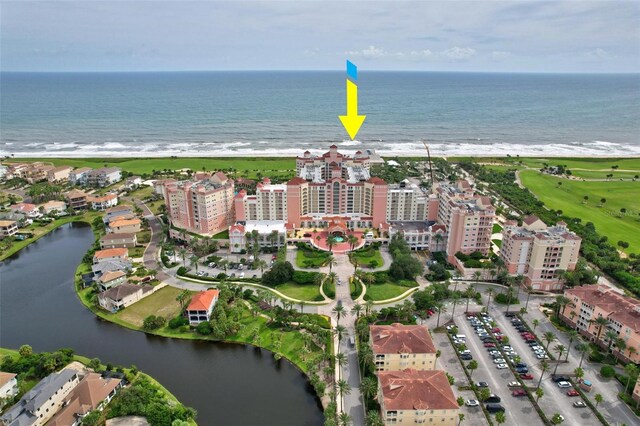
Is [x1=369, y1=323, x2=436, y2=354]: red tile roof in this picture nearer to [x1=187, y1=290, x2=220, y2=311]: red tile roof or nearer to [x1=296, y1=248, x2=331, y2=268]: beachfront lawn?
[x1=187, y1=290, x2=220, y2=311]: red tile roof

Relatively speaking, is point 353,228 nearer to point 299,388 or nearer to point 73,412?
point 299,388

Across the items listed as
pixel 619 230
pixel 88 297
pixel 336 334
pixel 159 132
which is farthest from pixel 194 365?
pixel 159 132

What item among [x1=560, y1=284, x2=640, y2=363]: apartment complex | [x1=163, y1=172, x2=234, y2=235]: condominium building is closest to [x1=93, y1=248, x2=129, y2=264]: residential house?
[x1=163, y1=172, x2=234, y2=235]: condominium building

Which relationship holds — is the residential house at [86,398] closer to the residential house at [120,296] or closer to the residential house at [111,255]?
the residential house at [120,296]

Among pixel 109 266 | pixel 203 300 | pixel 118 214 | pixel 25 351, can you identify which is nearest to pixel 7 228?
pixel 118 214

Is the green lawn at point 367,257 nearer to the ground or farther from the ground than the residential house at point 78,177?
nearer to the ground

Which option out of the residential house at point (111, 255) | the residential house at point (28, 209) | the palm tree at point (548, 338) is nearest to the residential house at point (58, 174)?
the residential house at point (28, 209)
